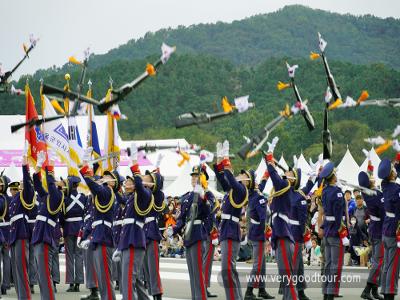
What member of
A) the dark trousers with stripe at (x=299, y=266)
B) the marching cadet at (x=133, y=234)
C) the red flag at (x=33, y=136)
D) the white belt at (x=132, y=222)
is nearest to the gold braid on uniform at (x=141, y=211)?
the marching cadet at (x=133, y=234)

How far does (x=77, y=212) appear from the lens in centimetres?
1677

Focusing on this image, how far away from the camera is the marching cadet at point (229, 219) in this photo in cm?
1299

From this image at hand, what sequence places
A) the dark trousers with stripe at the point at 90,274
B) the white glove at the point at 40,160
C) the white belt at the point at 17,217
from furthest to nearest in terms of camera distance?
the dark trousers with stripe at the point at 90,274
the white belt at the point at 17,217
the white glove at the point at 40,160

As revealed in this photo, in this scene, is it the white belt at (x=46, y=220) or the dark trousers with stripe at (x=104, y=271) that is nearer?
the dark trousers with stripe at (x=104, y=271)

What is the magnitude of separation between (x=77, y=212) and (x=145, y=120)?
64.6 meters

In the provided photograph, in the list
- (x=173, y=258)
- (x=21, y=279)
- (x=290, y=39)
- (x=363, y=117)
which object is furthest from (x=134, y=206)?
(x=290, y=39)

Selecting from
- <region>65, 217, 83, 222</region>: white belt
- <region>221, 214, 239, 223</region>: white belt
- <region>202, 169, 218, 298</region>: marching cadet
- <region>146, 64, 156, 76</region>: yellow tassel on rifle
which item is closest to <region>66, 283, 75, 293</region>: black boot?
<region>65, 217, 83, 222</region>: white belt

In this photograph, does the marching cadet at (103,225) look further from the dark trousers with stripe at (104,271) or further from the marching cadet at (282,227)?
the marching cadet at (282,227)

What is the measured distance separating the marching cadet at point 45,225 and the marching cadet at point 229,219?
266 cm

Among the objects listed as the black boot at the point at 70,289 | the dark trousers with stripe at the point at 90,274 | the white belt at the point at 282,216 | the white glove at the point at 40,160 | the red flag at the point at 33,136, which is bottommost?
the black boot at the point at 70,289

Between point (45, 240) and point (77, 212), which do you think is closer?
point (45, 240)

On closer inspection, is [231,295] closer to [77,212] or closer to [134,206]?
[134,206]

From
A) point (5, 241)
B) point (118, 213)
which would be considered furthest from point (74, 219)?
point (118, 213)

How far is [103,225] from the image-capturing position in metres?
13.5
